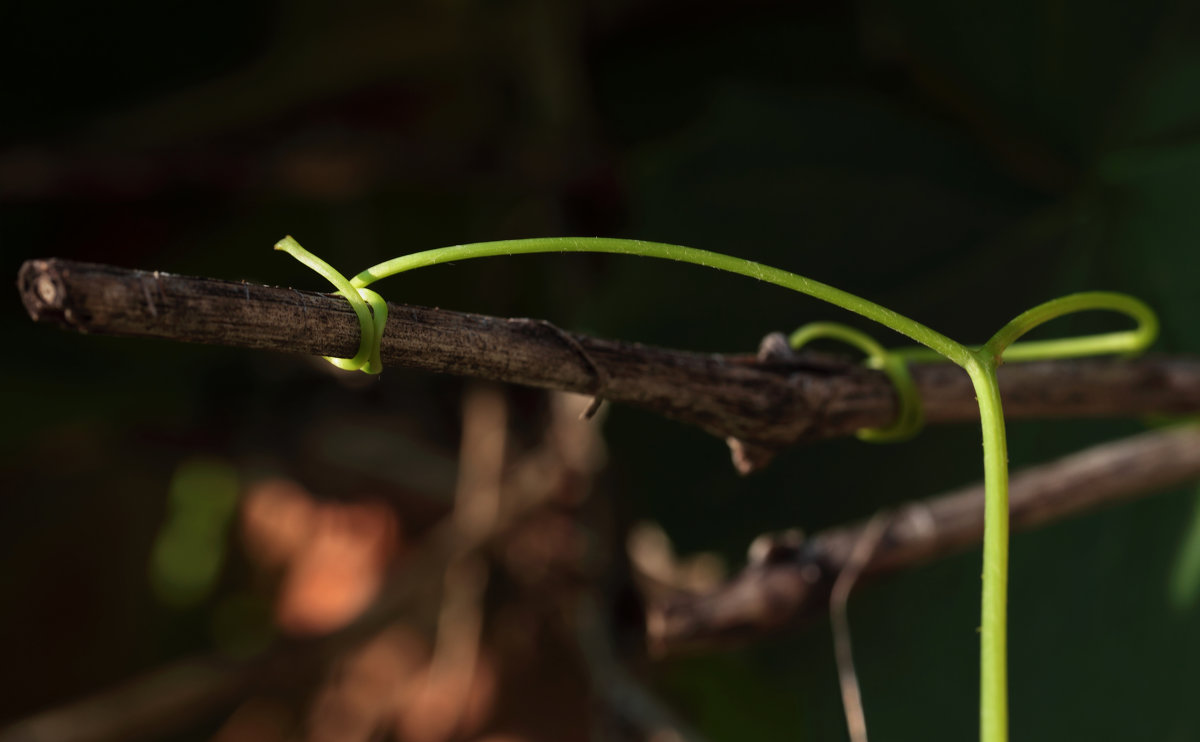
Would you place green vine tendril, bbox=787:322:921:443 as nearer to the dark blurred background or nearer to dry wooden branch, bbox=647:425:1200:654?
dry wooden branch, bbox=647:425:1200:654

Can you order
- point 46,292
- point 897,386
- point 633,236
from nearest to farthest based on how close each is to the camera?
point 46,292, point 897,386, point 633,236

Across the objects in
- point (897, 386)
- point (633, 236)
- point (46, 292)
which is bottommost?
point (46, 292)

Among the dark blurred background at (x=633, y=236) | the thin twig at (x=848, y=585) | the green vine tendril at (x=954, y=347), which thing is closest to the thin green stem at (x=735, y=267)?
the green vine tendril at (x=954, y=347)

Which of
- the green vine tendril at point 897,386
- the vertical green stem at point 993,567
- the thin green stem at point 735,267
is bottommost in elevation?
the vertical green stem at point 993,567

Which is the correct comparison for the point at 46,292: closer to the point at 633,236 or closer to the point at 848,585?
the point at 848,585

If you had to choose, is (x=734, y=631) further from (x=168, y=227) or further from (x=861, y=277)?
(x=168, y=227)

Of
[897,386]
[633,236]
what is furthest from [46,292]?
[633,236]

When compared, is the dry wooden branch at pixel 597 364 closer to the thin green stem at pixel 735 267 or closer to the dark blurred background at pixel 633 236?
the thin green stem at pixel 735 267
